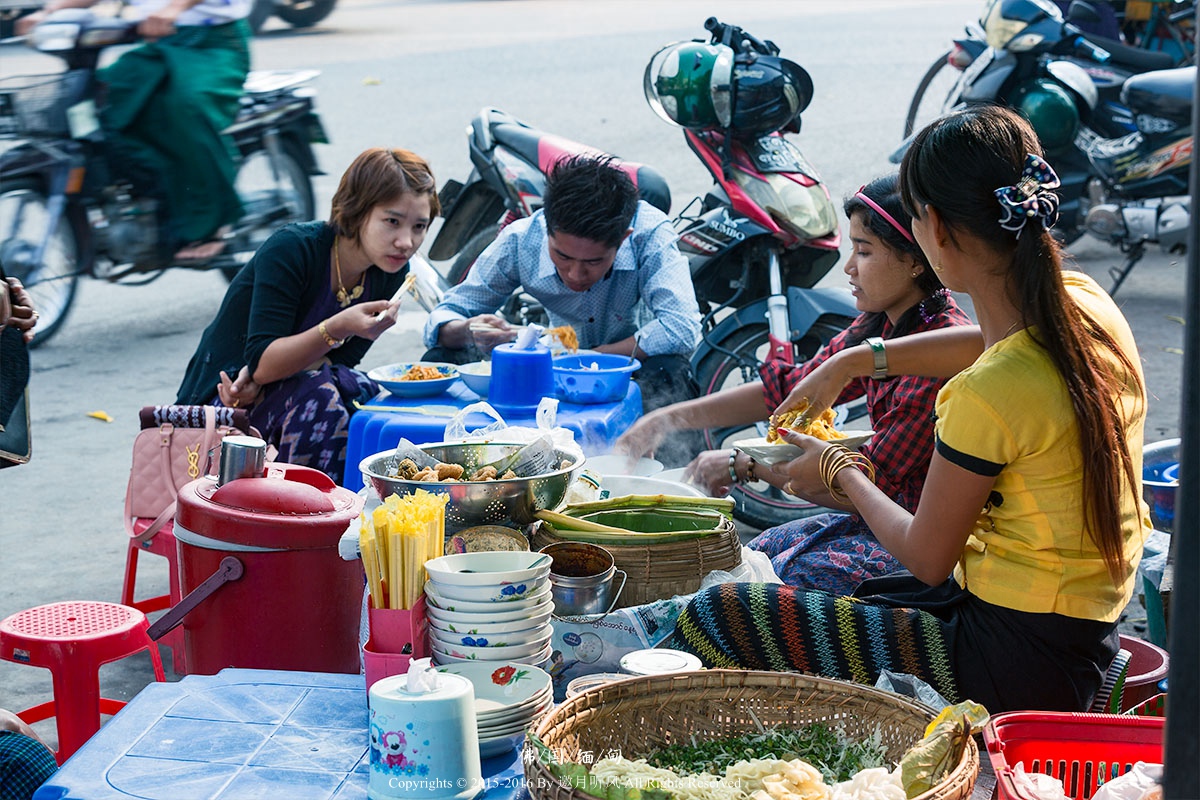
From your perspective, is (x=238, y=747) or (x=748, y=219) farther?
(x=748, y=219)

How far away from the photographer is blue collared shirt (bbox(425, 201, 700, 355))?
4180 millimetres

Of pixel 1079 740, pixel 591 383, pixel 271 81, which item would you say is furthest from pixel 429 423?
pixel 271 81

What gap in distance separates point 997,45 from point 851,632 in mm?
5767

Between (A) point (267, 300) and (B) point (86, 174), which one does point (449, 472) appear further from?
(B) point (86, 174)

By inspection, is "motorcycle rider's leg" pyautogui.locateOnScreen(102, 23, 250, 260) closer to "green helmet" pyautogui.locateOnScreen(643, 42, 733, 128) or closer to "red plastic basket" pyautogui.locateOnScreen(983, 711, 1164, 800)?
"green helmet" pyautogui.locateOnScreen(643, 42, 733, 128)

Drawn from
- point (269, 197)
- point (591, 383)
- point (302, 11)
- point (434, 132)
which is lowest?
point (434, 132)

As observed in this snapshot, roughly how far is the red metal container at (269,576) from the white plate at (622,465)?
73 centimetres

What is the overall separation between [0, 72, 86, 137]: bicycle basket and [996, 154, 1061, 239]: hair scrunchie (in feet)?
18.9

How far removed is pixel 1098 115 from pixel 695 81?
380cm

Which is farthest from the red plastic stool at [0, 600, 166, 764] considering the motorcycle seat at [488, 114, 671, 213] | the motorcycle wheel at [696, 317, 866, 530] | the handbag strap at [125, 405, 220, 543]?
the motorcycle seat at [488, 114, 671, 213]

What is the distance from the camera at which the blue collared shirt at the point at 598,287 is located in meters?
4.18

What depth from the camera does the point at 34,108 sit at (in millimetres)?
6574

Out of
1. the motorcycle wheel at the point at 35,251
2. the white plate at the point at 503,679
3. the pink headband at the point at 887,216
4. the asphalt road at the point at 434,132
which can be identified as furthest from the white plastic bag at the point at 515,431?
the motorcycle wheel at the point at 35,251

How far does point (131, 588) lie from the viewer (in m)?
3.38
